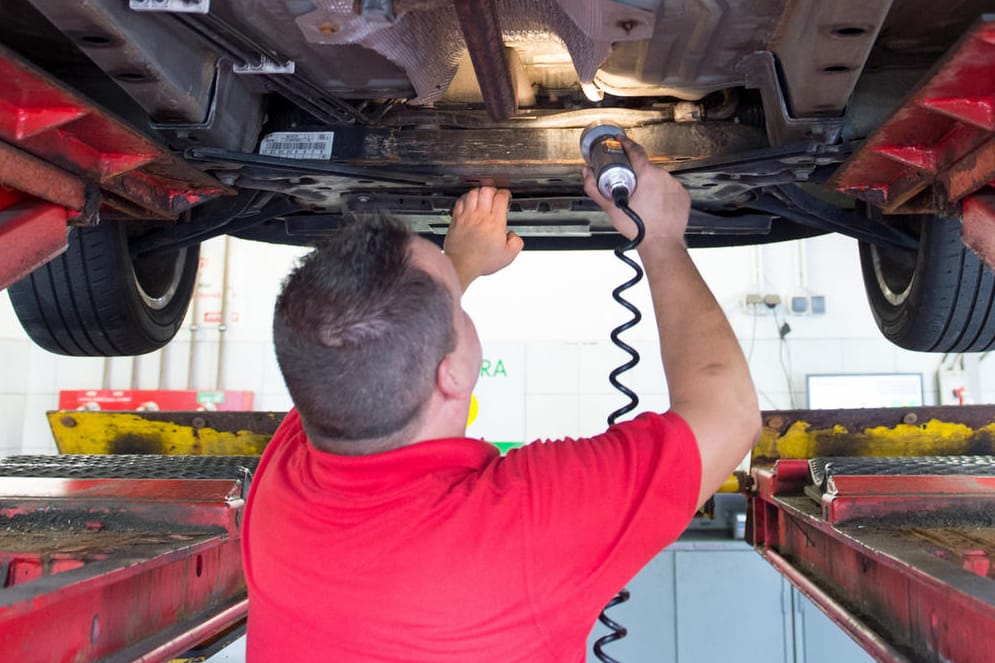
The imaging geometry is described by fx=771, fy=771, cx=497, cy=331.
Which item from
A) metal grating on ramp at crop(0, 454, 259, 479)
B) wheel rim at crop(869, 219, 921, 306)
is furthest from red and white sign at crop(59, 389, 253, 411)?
wheel rim at crop(869, 219, 921, 306)

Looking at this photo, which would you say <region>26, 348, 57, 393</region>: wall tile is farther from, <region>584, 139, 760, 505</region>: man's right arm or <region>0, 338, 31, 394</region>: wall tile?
<region>584, 139, 760, 505</region>: man's right arm

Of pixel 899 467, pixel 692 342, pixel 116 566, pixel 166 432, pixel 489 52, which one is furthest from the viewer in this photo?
pixel 166 432

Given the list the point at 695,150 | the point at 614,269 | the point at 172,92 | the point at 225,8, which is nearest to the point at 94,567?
the point at 172,92

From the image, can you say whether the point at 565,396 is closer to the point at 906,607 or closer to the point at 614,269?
the point at 614,269

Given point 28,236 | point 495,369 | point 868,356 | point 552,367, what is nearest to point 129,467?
point 28,236

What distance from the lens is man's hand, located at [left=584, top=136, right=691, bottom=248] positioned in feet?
3.56

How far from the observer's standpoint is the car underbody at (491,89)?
3.96 feet

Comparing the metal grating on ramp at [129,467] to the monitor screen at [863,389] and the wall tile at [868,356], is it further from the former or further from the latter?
the wall tile at [868,356]

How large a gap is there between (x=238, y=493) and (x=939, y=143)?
164cm

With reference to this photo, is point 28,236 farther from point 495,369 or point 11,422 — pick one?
point 11,422

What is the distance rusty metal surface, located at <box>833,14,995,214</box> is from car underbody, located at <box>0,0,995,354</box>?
0.03 metres

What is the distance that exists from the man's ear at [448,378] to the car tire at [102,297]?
142 centimetres

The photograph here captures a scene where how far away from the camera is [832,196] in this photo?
220 cm

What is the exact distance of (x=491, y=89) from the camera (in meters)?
1.37
